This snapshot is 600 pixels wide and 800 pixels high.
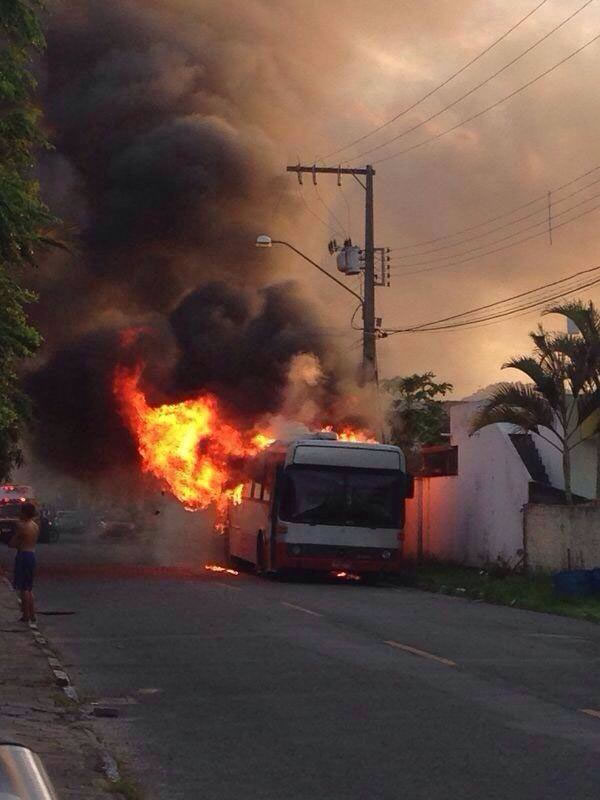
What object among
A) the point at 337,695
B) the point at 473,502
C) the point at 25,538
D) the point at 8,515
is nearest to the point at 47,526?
the point at 8,515

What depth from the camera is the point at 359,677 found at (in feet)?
40.3

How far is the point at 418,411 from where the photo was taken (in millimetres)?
45969

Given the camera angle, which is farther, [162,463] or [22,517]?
[162,463]

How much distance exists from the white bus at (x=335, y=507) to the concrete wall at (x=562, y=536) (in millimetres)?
2721

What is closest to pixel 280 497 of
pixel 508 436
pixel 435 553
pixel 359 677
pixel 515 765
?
pixel 508 436

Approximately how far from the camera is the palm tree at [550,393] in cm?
2572

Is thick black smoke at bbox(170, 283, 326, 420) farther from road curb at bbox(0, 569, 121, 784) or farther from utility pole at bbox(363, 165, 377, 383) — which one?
road curb at bbox(0, 569, 121, 784)

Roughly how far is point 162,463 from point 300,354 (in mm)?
4667

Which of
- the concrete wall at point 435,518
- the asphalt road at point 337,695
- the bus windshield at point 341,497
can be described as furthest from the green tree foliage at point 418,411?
the asphalt road at point 337,695

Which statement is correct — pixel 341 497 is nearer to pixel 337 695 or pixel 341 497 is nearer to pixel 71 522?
pixel 337 695

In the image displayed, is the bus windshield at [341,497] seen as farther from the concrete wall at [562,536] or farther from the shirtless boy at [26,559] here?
the shirtless boy at [26,559]

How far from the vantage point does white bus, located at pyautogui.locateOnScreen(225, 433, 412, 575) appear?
1048 inches

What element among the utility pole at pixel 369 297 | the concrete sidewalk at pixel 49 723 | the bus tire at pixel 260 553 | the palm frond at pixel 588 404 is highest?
the utility pole at pixel 369 297

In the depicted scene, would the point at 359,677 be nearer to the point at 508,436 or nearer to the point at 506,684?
the point at 506,684
